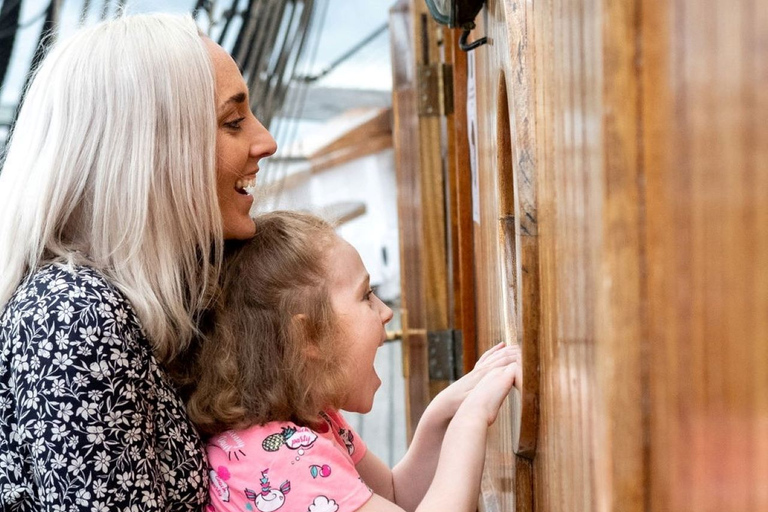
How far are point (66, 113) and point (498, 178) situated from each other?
0.54 m

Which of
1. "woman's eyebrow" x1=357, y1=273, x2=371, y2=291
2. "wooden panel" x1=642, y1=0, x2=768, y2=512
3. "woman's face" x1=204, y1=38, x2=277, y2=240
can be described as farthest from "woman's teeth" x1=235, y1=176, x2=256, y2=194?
"wooden panel" x1=642, y1=0, x2=768, y2=512

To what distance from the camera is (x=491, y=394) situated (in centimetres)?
117

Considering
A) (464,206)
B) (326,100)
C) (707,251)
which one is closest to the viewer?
(707,251)

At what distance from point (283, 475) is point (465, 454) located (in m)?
0.22

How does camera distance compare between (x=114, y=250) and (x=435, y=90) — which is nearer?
(x=114, y=250)

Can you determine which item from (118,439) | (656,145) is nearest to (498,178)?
(118,439)

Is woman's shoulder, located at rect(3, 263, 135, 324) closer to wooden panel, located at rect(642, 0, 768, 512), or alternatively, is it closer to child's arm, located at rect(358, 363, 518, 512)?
child's arm, located at rect(358, 363, 518, 512)

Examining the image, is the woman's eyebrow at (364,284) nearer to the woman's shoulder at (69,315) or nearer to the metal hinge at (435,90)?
the woman's shoulder at (69,315)

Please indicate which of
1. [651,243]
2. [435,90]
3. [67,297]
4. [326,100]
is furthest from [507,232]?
[326,100]

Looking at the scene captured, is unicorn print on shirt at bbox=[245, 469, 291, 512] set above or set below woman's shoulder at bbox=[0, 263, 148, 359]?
below

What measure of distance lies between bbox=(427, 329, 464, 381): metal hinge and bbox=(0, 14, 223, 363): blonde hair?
116 cm

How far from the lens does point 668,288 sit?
1.66 ft

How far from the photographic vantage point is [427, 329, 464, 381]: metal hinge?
2.26m

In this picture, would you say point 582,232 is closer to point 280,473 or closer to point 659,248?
point 659,248
